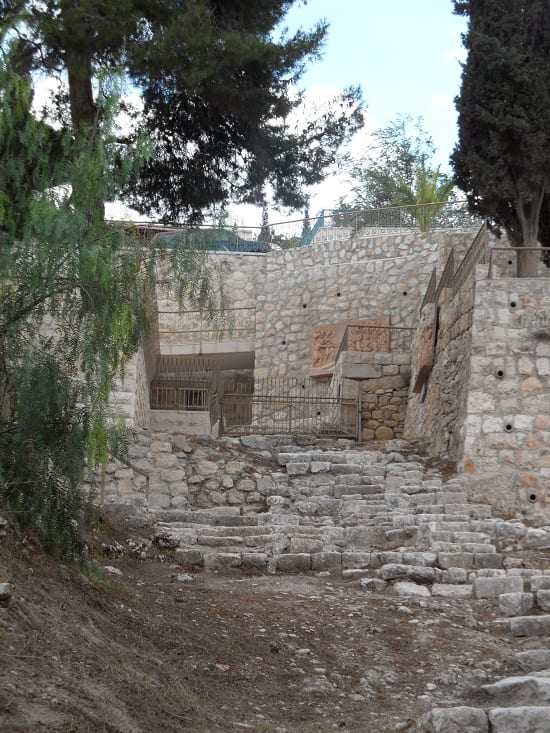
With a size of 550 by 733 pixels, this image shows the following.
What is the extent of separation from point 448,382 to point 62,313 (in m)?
8.83

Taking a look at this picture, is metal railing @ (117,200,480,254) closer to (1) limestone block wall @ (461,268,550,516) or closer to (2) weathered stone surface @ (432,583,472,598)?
(1) limestone block wall @ (461,268,550,516)

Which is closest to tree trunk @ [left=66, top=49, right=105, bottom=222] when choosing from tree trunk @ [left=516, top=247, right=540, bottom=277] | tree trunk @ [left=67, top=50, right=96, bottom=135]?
tree trunk @ [left=67, top=50, right=96, bottom=135]

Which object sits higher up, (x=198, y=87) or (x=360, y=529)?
(x=198, y=87)

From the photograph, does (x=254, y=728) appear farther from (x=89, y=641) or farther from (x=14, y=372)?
(x=14, y=372)

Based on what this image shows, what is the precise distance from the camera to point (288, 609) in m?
7.77

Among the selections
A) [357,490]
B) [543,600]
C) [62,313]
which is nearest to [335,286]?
[357,490]

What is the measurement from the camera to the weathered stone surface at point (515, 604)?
25.9ft

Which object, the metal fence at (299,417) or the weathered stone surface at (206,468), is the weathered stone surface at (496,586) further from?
the metal fence at (299,417)

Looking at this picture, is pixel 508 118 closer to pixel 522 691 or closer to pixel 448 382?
pixel 448 382

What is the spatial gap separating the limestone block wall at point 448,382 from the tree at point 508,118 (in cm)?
114

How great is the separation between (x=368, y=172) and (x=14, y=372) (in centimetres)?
2476

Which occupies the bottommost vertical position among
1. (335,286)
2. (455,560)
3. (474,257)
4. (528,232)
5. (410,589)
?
(410,589)

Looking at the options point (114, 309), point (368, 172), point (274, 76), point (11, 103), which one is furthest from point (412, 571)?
point (368, 172)

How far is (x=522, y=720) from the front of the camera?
4.91 meters
